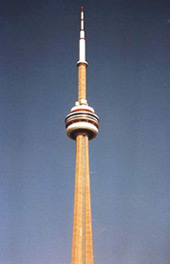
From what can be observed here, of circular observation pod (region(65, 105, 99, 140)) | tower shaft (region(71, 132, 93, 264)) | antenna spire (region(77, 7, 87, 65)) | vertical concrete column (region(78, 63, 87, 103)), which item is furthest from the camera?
antenna spire (region(77, 7, 87, 65))

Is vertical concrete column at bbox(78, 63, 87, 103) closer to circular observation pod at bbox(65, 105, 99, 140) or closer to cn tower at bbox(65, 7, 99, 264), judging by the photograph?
cn tower at bbox(65, 7, 99, 264)

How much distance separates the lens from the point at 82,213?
58094 mm

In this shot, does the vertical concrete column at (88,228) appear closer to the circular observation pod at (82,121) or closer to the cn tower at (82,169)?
the cn tower at (82,169)

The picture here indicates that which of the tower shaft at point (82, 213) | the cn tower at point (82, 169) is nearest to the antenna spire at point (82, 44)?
the cn tower at point (82, 169)

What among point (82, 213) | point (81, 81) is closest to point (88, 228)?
point (82, 213)

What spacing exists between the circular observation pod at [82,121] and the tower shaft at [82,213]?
255 centimetres

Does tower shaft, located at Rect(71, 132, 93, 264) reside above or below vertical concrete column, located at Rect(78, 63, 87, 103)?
below

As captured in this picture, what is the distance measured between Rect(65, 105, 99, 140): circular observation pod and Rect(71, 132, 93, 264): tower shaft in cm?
255

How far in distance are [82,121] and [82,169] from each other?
8.21 meters

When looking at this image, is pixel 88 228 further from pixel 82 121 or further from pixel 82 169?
pixel 82 121

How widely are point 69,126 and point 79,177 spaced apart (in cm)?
944

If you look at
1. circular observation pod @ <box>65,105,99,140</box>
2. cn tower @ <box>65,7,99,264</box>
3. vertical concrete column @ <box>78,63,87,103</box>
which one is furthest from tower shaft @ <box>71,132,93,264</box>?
vertical concrete column @ <box>78,63,87,103</box>

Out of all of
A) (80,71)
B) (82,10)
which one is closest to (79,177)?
(80,71)

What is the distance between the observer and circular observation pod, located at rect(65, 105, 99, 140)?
63531mm
